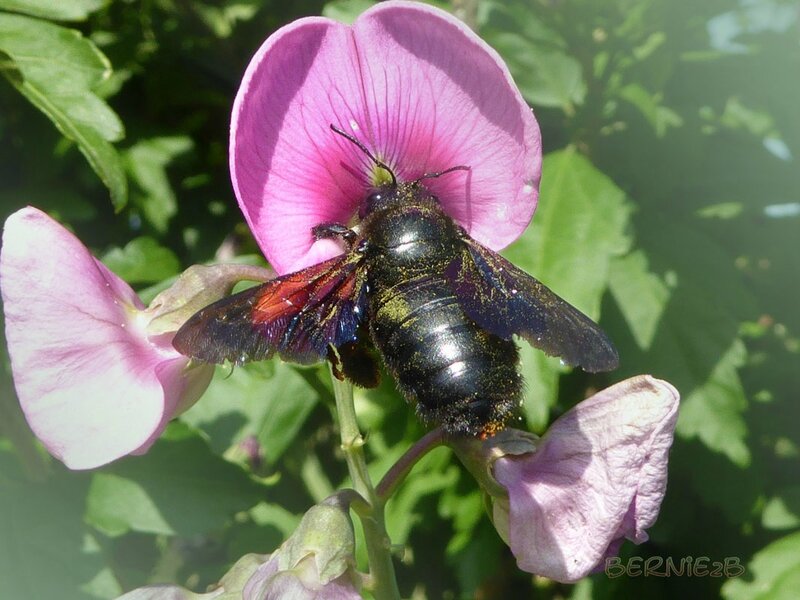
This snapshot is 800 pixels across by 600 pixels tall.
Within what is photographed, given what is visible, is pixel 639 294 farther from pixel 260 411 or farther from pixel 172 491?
pixel 172 491

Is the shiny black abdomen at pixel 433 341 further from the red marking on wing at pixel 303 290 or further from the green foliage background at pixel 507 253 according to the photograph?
the green foliage background at pixel 507 253

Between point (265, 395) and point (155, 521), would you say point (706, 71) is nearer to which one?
point (265, 395)

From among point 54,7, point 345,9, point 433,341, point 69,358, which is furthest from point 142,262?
point 433,341

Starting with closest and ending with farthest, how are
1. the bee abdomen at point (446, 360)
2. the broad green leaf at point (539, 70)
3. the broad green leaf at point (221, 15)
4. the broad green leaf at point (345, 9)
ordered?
the bee abdomen at point (446, 360), the broad green leaf at point (345, 9), the broad green leaf at point (539, 70), the broad green leaf at point (221, 15)

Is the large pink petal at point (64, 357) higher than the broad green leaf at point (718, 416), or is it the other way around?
the large pink petal at point (64, 357)

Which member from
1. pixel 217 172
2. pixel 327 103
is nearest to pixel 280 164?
pixel 327 103

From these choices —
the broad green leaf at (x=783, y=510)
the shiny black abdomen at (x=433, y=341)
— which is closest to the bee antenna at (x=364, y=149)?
the shiny black abdomen at (x=433, y=341)

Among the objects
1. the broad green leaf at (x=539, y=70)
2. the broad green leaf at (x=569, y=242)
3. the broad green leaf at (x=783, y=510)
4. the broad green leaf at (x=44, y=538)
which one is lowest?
the broad green leaf at (x=783, y=510)

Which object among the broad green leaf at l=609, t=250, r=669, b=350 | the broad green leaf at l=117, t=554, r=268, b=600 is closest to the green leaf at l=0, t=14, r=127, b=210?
the broad green leaf at l=117, t=554, r=268, b=600
